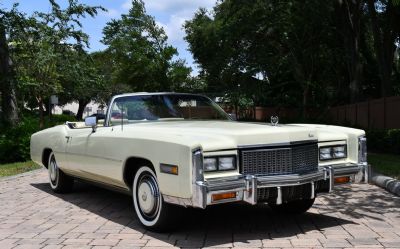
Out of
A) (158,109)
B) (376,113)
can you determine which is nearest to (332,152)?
(158,109)

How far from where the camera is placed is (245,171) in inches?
207

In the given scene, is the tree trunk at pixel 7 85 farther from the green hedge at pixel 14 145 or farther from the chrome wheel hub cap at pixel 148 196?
the chrome wheel hub cap at pixel 148 196

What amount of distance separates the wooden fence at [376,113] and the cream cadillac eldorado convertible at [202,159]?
1295 centimetres

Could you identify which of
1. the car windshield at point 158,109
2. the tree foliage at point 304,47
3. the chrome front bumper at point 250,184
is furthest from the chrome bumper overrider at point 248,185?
the tree foliage at point 304,47

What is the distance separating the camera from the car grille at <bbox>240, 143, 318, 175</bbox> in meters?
5.28

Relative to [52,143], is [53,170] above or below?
below

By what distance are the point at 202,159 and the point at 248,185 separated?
20.4 inches

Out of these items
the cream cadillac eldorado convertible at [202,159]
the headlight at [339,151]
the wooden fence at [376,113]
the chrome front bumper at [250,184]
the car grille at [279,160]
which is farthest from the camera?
the wooden fence at [376,113]

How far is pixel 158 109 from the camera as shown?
7.06 metres

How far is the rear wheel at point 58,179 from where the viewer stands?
8.53m

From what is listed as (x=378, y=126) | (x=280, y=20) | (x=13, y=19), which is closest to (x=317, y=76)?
(x=280, y=20)

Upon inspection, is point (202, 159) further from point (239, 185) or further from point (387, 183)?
point (387, 183)

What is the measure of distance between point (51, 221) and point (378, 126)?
15841 millimetres

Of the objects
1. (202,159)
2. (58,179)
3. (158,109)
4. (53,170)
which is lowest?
(58,179)
